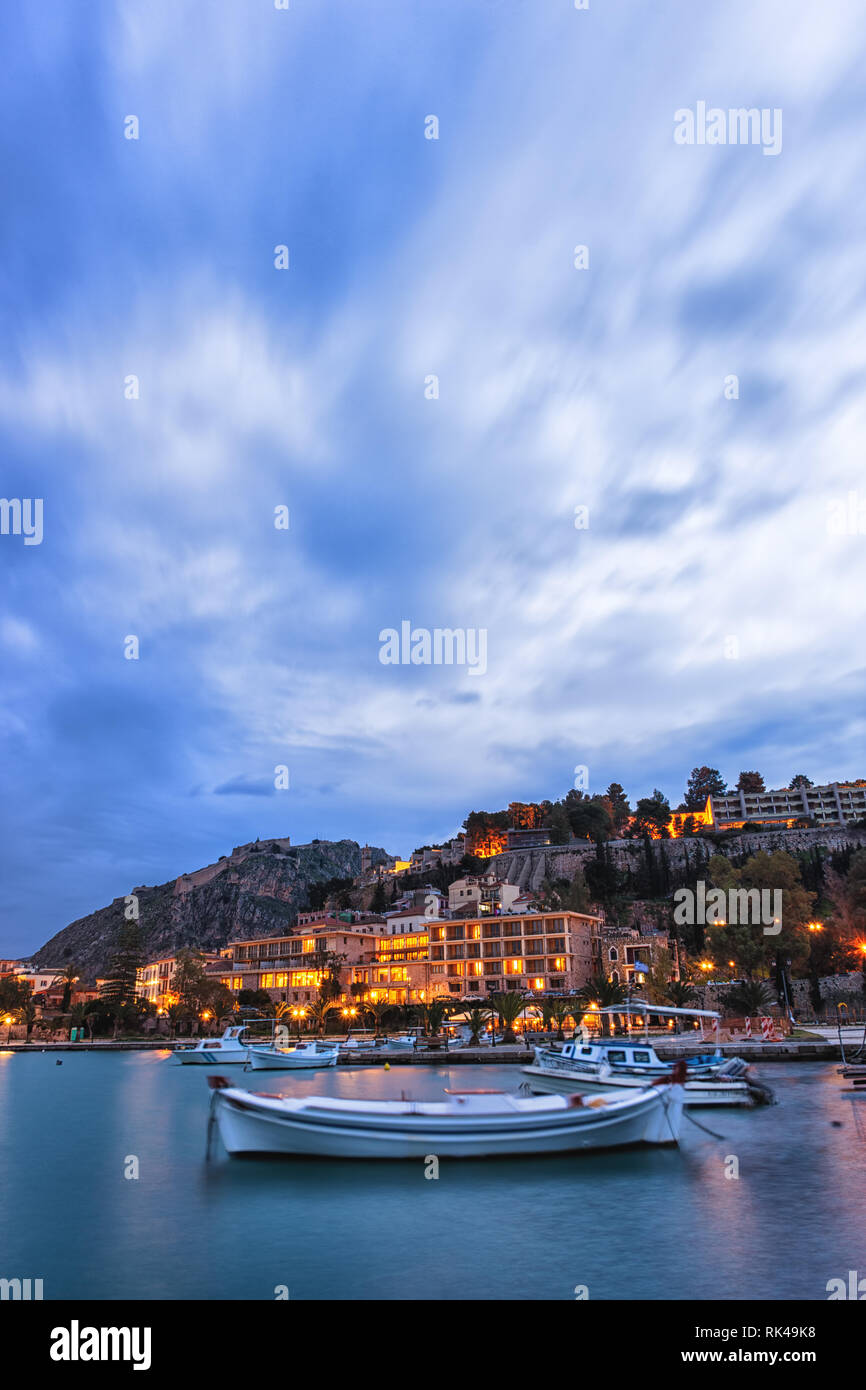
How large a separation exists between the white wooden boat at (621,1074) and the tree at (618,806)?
138 meters

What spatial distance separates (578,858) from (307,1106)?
118858mm

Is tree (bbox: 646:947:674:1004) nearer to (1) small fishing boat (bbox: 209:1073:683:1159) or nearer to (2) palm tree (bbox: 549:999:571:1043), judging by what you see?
(2) palm tree (bbox: 549:999:571:1043)

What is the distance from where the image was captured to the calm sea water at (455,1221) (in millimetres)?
14844

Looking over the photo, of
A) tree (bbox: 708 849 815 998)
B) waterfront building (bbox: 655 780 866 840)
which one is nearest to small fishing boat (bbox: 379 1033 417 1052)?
tree (bbox: 708 849 815 998)

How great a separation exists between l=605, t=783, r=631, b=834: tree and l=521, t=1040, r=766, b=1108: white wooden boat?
452 feet

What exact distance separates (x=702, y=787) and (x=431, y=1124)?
17942cm

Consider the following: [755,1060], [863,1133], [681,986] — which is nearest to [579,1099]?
[863,1133]

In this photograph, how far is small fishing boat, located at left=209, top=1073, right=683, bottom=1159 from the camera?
2233cm

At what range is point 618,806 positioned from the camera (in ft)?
617

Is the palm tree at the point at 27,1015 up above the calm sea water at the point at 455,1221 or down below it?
below

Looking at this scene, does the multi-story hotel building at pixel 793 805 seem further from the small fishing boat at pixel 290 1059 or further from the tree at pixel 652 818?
the small fishing boat at pixel 290 1059

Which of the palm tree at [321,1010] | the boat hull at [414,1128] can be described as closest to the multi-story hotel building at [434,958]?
the palm tree at [321,1010]

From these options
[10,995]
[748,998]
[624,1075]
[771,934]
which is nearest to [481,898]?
[771,934]

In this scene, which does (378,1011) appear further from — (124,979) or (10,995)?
(10,995)
